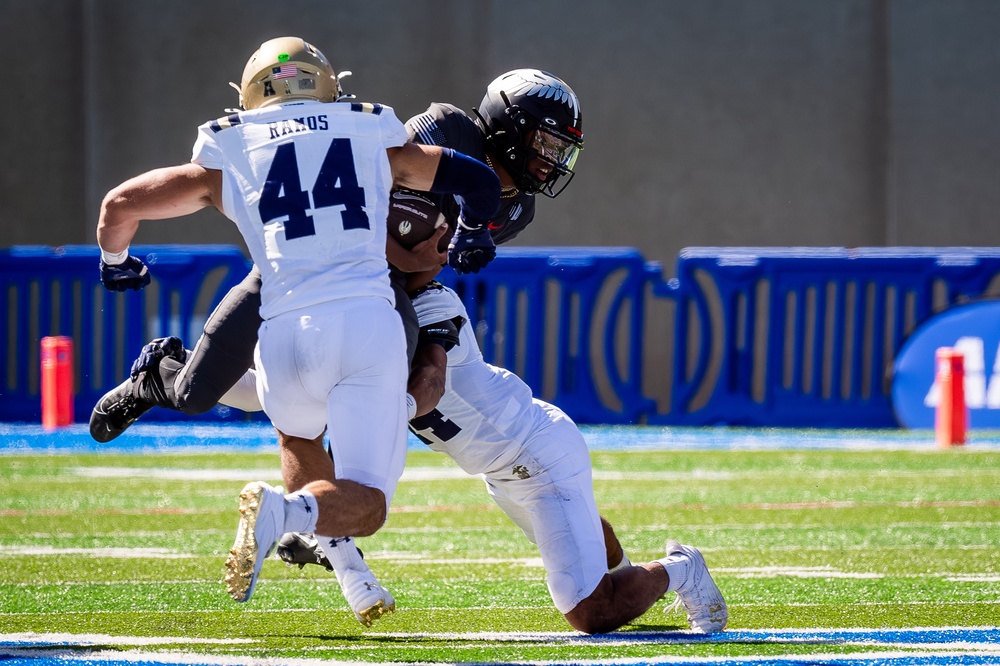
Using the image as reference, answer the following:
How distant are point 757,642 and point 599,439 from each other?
25.3 feet

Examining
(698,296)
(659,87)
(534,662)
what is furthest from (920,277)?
(534,662)

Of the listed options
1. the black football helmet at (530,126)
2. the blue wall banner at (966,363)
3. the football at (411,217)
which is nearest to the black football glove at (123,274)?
the football at (411,217)

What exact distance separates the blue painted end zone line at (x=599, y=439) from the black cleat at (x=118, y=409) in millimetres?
6340

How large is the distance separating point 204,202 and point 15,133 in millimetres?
13126

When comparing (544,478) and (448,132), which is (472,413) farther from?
(448,132)

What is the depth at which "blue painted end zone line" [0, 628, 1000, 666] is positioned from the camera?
4.05 meters

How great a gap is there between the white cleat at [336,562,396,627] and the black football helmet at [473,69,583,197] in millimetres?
1372

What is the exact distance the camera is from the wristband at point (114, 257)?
4402 mm

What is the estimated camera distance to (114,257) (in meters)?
4.42

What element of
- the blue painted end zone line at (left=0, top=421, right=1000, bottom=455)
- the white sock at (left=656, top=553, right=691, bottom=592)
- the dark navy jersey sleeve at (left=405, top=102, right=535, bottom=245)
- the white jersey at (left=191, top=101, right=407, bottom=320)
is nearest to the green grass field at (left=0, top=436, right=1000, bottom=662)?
the white sock at (left=656, top=553, right=691, bottom=592)

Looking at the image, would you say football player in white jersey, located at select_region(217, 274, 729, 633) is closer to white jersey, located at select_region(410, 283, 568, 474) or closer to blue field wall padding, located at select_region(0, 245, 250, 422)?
white jersey, located at select_region(410, 283, 568, 474)

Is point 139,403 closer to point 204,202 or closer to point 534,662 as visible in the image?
point 204,202

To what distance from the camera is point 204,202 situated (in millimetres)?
4184

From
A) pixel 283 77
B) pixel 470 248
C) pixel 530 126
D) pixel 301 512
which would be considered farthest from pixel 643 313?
pixel 301 512
